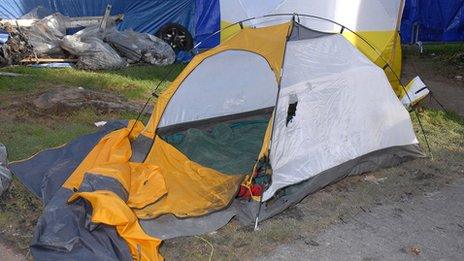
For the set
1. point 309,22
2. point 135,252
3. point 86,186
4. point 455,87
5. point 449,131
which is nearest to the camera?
point 135,252

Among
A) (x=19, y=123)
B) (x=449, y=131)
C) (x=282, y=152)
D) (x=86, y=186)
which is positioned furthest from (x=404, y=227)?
(x=19, y=123)

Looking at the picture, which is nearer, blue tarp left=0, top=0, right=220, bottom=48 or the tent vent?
the tent vent

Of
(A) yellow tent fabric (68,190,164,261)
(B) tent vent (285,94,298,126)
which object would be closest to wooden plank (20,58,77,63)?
(B) tent vent (285,94,298,126)

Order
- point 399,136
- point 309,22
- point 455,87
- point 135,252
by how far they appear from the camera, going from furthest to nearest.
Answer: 1. point 455,87
2. point 309,22
3. point 399,136
4. point 135,252

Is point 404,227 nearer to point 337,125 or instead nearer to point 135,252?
point 337,125

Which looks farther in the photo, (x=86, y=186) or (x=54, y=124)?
(x=54, y=124)

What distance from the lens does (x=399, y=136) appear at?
5.95m

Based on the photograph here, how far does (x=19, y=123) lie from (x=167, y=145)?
226 cm

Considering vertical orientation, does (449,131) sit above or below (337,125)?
below

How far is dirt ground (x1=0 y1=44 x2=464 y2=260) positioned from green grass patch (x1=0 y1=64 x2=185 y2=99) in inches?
167

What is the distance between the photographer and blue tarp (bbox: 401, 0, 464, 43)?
14.1 metres

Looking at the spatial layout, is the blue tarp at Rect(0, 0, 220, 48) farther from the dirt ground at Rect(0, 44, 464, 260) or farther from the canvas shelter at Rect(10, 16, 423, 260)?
the dirt ground at Rect(0, 44, 464, 260)

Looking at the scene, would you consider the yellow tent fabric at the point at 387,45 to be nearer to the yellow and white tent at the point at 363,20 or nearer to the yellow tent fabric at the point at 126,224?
the yellow and white tent at the point at 363,20

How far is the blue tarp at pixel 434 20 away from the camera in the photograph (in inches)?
553
